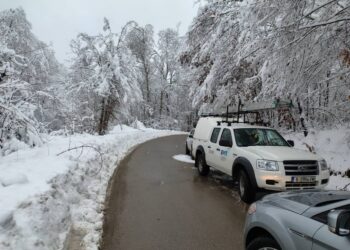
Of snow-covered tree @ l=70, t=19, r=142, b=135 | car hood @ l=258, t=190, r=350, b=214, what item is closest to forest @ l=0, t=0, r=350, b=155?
snow-covered tree @ l=70, t=19, r=142, b=135

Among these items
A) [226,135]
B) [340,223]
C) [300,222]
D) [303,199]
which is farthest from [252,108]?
[340,223]

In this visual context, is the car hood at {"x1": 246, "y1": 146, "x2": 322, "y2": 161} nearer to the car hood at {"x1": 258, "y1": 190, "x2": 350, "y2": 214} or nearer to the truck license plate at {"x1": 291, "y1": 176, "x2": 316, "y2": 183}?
the truck license plate at {"x1": 291, "y1": 176, "x2": 316, "y2": 183}

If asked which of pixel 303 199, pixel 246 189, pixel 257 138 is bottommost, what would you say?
pixel 246 189

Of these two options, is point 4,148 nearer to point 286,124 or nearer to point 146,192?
point 146,192

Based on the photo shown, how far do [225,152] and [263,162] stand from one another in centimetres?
211

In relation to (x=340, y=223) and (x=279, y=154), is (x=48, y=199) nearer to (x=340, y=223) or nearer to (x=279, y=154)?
(x=340, y=223)

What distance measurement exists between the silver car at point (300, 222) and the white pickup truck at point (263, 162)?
12.9 feet

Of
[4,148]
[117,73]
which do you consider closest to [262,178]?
[4,148]

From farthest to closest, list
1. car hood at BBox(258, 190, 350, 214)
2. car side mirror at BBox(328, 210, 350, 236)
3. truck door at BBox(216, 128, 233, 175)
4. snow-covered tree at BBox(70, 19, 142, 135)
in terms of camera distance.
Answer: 1. snow-covered tree at BBox(70, 19, 142, 135)
2. truck door at BBox(216, 128, 233, 175)
3. car hood at BBox(258, 190, 350, 214)
4. car side mirror at BBox(328, 210, 350, 236)

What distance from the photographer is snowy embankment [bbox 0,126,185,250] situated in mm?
4281

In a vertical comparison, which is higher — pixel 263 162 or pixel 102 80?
pixel 102 80

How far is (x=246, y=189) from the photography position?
28.0ft

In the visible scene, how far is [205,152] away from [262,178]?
4205 millimetres

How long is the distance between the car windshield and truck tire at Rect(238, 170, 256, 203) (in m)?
1.23
